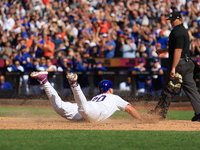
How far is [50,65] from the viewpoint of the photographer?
53.2ft

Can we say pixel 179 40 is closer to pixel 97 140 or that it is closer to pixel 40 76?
pixel 40 76

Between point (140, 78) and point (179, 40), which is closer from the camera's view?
point (179, 40)

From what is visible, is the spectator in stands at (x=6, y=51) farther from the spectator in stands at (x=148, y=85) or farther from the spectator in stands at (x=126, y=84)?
the spectator in stands at (x=148, y=85)

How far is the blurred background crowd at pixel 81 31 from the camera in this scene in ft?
54.8

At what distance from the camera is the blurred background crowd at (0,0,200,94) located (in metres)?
16.7

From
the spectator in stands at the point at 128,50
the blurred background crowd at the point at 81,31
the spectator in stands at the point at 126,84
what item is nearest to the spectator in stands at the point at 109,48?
the blurred background crowd at the point at 81,31

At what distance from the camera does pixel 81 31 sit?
1897cm

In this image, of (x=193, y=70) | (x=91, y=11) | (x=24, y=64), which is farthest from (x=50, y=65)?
(x=193, y=70)

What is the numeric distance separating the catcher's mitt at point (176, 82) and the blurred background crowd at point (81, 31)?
5807 mm

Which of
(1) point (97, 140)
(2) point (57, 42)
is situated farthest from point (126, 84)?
(1) point (97, 140)

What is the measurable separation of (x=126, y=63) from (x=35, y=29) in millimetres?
5012

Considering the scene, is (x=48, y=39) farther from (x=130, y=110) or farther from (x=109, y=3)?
(x=130, y=110)

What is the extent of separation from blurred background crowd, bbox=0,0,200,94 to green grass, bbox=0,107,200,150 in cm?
802

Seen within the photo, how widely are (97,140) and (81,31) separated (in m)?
12.5
